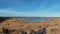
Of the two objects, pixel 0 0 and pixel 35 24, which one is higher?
pixel 0 0

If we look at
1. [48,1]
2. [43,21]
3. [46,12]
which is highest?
[48,1]

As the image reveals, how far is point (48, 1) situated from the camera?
2316 mm

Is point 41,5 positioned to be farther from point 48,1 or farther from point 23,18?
point 23,18

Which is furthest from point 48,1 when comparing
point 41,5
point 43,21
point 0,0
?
point 0,0

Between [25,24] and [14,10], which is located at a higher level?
[14,10]

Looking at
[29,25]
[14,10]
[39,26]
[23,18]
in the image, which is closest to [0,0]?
[14,10]

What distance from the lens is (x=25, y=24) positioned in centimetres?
228

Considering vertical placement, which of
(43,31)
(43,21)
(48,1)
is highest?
(48,1)

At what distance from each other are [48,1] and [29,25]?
1.64ft

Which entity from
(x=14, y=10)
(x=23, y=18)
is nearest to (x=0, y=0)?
(x=14, y=10)

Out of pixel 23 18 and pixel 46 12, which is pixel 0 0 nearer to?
pixel 23 18

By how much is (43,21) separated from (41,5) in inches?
10.3

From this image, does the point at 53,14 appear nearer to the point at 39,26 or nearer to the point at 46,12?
the point at 46,12

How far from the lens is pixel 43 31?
7.43 ft
